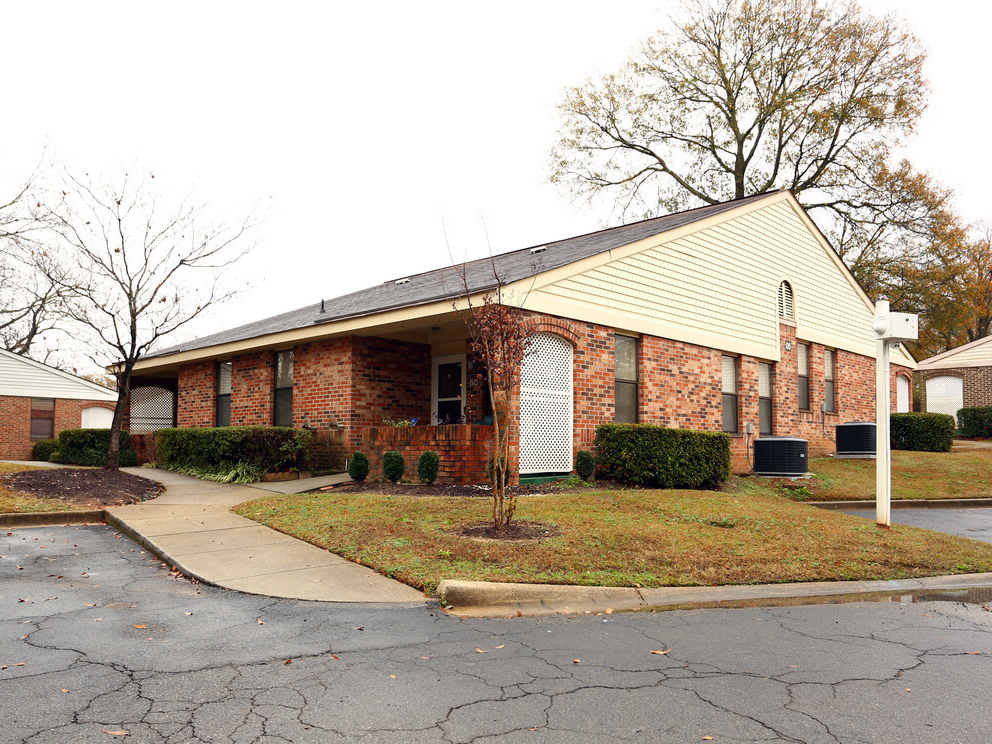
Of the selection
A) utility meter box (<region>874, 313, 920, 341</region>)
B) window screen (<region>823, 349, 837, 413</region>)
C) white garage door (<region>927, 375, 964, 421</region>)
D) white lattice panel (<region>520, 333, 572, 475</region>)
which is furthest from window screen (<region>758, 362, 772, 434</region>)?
white garage door (<region>927, 375, 964, 421</region>)

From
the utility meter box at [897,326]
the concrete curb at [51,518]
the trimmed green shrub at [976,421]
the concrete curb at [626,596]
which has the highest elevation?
the utility meter box at [897,326]

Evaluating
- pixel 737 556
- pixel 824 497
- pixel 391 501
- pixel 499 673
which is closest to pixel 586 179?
pixel 824 497

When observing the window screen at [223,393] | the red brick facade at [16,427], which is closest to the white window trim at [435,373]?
the window screen at [223,393]

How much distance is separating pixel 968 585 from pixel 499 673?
542cm

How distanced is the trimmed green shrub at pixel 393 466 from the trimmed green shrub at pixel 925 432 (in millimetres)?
16413

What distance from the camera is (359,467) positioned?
41.3ft

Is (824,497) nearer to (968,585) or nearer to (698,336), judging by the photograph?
(698,336)

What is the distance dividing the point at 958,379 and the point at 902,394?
8801 millimetres

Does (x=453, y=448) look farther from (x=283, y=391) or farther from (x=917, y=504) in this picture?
(x=917, y=504)

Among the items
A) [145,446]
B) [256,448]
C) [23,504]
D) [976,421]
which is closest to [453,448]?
[256,448]

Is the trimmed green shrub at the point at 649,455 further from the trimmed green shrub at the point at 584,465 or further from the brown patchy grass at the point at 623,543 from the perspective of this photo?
the brown patchy grass at the point at 623,543

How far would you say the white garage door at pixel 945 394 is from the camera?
105 feet

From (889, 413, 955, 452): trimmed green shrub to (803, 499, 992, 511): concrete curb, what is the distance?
7226 millimetres

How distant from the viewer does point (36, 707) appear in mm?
3576
